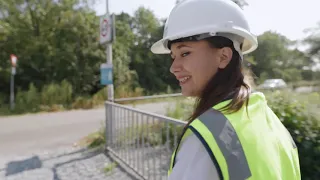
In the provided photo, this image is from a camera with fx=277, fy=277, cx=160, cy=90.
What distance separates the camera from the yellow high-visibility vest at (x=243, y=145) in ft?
2.63

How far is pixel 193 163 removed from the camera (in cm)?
81

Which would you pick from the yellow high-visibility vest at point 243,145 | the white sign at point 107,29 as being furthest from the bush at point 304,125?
the white sign at point 107,29

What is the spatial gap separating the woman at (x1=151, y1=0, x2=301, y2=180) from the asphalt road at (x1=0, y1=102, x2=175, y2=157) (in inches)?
233

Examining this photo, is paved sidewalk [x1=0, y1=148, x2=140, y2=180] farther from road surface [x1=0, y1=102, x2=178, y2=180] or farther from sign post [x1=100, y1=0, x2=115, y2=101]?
sign post [x1=100, y1=0, x2=115, y2=101]

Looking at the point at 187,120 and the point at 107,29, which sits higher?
the point at 107,29

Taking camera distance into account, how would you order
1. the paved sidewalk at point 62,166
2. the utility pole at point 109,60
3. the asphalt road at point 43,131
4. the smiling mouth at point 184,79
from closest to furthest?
the smiling mouth at point 184,79
the paved sidewalk at point 62,166
the utility pole at point 109,60
the asphalt road at point 43,131

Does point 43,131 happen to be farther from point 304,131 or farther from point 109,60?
point 304,131

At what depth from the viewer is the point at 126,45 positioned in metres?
22.9

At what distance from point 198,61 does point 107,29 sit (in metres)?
5.49

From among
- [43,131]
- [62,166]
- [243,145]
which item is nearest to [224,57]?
[243,145]

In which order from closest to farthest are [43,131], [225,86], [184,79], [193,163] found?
[193,163] → [225,86] → [184,79] → [43,131]

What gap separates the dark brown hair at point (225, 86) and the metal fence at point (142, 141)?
271 centimetres

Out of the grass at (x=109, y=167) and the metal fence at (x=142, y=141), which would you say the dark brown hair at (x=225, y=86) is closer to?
the metal fence at (x=142, y=141)

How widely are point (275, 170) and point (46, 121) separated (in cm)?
1093
